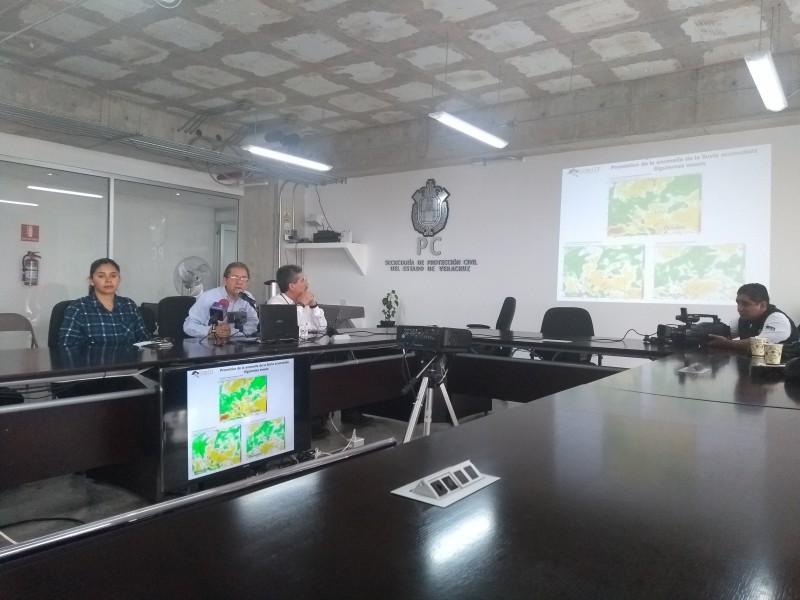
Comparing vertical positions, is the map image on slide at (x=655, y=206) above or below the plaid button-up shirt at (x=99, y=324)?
above

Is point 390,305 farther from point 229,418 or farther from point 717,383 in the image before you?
point 717,383

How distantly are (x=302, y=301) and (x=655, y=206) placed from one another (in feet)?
12.2

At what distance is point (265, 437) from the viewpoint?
2.88m

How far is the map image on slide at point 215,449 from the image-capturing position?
259 cm

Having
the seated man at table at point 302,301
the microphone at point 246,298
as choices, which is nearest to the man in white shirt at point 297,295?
the seated man at table at point 302,301

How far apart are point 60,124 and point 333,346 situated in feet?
12.4

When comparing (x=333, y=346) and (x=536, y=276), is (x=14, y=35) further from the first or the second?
(x=536, y=276)

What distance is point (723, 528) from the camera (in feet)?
2.55

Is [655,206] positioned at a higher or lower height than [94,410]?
higher

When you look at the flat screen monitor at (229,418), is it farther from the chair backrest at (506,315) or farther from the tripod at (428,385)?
the chair backrest at (506,315)

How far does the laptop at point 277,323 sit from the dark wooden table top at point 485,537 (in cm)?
246

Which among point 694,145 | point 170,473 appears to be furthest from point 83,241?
point 694,145

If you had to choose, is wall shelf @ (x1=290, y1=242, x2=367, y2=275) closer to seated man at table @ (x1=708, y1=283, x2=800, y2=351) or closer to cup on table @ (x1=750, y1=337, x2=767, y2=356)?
seated man at table @ (x1=708, y1=283, x2=800, y2=351)

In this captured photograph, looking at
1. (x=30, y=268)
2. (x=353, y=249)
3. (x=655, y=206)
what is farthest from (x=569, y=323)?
(x=30, y=268)
